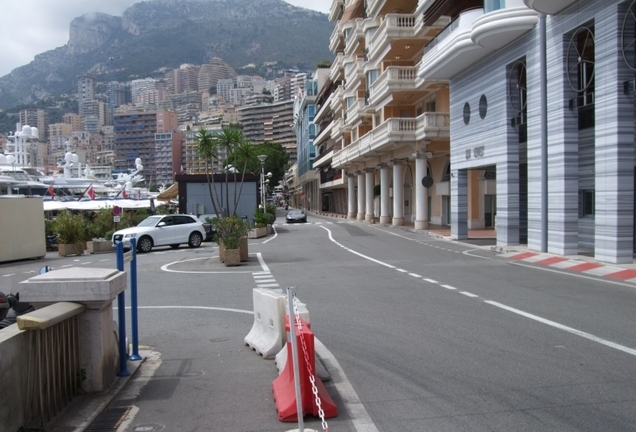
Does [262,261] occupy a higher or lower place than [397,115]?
lower

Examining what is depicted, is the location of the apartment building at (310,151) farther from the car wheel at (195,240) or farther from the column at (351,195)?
the car wheel at (195,240)

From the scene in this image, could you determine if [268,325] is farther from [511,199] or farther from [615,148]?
[511,199]

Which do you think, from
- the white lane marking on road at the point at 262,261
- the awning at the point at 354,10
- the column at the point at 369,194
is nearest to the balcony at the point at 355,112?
the column at the point at 369,194

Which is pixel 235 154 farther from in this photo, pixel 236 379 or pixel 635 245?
pixel 236 379

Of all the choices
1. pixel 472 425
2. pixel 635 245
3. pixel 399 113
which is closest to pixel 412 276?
pixel 635 245

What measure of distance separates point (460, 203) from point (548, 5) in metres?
11.7

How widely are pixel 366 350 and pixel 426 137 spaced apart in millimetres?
29791

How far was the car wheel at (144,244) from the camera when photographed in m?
27.7

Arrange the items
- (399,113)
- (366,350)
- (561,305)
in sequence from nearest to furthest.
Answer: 1. (366,350)
2. (561,305)
3. (399,113)

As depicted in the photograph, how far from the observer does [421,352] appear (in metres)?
7.65

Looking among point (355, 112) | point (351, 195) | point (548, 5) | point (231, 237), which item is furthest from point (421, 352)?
point (351, 195)

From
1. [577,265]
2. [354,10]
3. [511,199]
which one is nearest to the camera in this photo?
[577,265]

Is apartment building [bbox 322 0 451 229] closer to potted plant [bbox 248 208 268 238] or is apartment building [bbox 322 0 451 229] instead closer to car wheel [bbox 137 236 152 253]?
potted plant [bbox 248 208 268 238]

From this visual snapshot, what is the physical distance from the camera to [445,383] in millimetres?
6348
